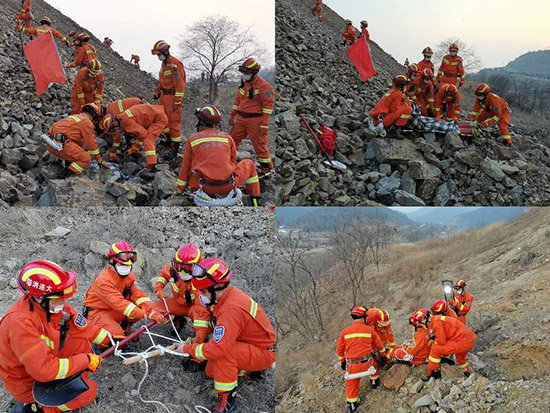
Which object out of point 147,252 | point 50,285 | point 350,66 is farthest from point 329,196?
point 350,66

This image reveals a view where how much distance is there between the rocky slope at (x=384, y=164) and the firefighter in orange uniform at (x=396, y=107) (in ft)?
1.33

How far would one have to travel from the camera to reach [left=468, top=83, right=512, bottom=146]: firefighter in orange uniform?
8922 millimetres

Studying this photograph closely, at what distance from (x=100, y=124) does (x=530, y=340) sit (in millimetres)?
7325

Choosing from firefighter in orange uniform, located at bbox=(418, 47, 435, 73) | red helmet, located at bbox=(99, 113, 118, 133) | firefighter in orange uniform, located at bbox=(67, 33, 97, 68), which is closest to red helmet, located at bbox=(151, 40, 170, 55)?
red helmet, located at bbox=(99, 113, 118, 133)

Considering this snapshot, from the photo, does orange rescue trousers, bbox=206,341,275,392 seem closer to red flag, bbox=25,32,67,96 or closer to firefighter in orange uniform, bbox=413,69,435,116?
red flag, bbox=25,32,67,96

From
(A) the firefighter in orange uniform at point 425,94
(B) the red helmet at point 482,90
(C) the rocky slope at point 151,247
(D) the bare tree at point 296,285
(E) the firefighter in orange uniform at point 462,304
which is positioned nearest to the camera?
(C) the rocky slope at point 151,247

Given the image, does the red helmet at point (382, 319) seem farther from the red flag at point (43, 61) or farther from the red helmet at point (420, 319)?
the red flag at point (43, 61)

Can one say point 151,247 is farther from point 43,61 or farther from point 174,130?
point 43,61

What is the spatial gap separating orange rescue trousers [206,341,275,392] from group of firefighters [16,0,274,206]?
2.33 metres

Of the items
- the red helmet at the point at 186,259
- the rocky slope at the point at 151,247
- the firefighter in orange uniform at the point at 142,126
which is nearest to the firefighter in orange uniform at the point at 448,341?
the rocky slope at the point at 151,247

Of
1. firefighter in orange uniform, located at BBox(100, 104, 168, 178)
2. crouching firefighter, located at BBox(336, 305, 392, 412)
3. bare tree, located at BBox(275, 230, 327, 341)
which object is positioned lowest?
bare tree, located at BBox(275, 230, 327, 341)

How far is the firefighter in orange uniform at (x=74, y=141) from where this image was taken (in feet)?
20.4

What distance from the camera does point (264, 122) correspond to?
695 centimetres

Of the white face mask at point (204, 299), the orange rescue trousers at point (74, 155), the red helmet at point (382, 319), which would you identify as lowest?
the red helmet at point (382, 319)
